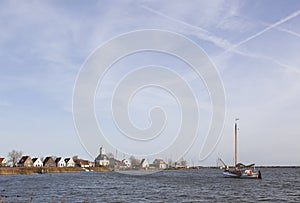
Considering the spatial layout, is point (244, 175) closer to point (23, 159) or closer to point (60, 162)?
point (23, 159)

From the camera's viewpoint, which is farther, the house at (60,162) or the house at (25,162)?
the house at (60,162)

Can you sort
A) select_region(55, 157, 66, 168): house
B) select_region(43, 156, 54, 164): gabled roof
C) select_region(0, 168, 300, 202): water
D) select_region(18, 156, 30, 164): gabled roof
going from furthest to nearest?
select_region(55, 157, 66, 168): house < select_region(43, 156, 54, 164): gabled roof < select_region(18, 156, 30, 164): gabled roof < select_region(0, 168, 300, 202): water

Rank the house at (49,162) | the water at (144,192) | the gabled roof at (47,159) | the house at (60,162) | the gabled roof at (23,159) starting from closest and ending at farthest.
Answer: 1. the water at (144,192)
2. the gabled roof at (23,159)
3. the house at (49,162)
4. the gabled roof at (47,159)
5. the house at (60,162)

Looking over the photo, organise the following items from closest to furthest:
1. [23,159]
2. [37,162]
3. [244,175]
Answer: [244,175] < [23,159] < [37,162]

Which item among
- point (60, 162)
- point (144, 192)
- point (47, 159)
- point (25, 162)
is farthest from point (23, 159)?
point (144, 192)

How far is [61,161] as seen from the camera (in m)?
188

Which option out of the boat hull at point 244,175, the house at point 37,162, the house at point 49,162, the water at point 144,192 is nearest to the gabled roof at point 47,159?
the house at point 49,162

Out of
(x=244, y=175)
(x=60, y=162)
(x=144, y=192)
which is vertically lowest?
(x=144, y=192)

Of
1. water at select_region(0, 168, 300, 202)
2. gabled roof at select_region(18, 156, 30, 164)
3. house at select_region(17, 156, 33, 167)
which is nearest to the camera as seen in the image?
water at select_region(0, 168, 300, 202)

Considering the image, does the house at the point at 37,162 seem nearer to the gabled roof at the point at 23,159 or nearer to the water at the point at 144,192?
the gabled roof at the point at 23,159

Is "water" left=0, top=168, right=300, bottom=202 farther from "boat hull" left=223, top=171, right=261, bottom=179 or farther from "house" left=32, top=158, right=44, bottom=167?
"house" left=32, top=158, right=44, bottom=167

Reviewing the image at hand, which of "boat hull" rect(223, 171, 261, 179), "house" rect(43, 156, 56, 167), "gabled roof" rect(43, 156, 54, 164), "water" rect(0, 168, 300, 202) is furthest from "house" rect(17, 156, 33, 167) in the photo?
"boat hull" rect(223, 171, 261, 179)

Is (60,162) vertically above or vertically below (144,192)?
above

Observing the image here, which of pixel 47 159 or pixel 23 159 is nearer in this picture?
pixel 23 159
